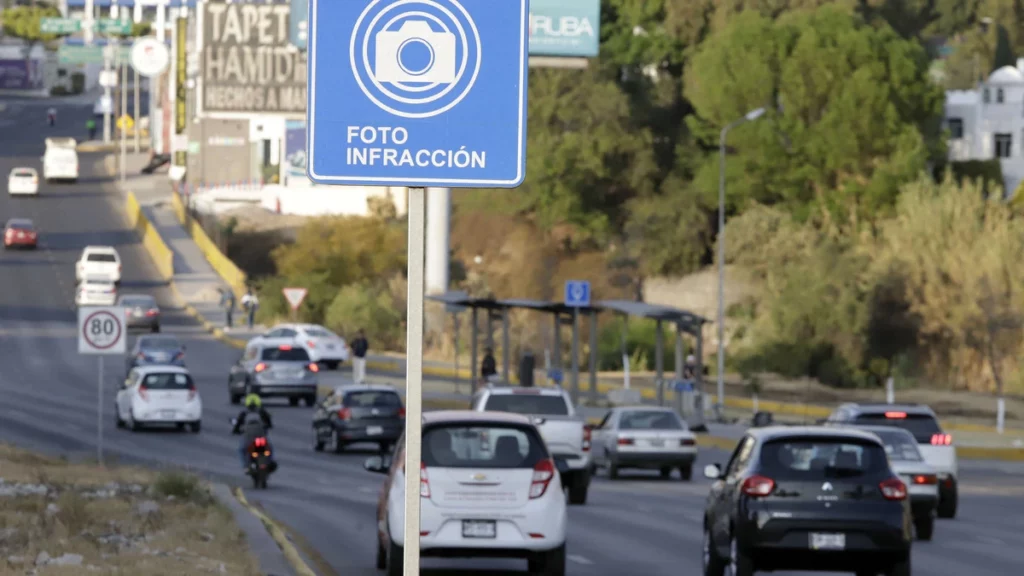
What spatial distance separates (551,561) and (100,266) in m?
58.2

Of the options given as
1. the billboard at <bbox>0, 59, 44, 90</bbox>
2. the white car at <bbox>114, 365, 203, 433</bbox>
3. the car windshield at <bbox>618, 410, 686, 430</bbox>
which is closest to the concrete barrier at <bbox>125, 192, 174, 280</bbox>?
the white car at <bbox>114, 365, 203, 433</bbox>

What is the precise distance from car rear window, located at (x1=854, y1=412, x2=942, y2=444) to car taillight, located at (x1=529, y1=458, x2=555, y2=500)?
9.92 meters

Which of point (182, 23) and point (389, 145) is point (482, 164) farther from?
point (182, 23)

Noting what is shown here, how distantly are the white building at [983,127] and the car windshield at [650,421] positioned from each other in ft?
169

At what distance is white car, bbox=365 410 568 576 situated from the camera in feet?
53.3

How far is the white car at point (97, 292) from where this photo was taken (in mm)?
68375

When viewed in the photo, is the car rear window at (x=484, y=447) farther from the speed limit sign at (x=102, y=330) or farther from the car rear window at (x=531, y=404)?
the speed limit sign at (x=102, y=330)

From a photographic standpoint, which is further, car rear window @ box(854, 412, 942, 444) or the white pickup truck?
the white pickup truck

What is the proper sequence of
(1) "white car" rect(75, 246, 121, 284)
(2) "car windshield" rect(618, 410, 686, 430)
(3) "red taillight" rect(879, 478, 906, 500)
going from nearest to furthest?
(3) "red taillight" rect(879, 478, 906, 500)
(2) "car windshield" rect(618, 410, 686, 430)
(1) "white car" rect(75, 246, 121, 284)

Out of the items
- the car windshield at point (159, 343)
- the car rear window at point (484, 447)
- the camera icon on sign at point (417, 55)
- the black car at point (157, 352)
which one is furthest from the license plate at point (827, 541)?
the car windshield at point (159, 343)

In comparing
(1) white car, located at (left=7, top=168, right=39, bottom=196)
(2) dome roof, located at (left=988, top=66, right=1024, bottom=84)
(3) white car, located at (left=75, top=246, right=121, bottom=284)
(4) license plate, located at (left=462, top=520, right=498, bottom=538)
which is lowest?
(4) license plate, located at (left=462, top=520, right=498, bottom=538)

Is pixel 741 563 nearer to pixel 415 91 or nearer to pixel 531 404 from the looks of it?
pixel 415 91

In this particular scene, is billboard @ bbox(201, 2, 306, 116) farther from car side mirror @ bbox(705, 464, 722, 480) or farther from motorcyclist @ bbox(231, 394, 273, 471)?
car side mirror @ bbox(705, 464, 722, 480)

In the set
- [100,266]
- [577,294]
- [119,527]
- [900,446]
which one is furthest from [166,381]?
[100,266]
